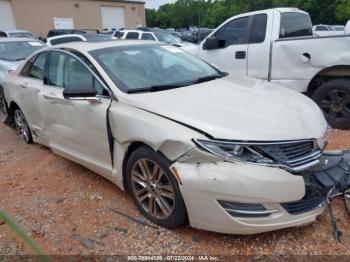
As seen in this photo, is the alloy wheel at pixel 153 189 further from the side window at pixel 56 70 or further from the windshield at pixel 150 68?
the side window at pixel 56 70

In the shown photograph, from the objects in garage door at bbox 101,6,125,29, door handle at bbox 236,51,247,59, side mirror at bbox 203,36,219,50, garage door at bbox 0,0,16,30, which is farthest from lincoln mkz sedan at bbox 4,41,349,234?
garage door at bbox 101,6,125,29

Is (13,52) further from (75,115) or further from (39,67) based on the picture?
(75,115)

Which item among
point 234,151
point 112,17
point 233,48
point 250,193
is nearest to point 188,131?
point 234,151

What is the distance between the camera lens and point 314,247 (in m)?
2.51


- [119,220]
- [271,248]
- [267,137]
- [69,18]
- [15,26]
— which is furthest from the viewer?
[69,18]

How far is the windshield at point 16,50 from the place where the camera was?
774cm

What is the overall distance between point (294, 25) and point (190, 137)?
171 inches

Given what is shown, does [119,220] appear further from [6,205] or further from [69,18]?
[69,18]

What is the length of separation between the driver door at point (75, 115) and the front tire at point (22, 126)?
90 cm

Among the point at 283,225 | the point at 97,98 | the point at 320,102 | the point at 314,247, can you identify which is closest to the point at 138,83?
the point at 97,98

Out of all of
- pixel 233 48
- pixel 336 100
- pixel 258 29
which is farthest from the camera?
pixel 233 48

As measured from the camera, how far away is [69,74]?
12.3 feet

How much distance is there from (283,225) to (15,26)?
30.9m

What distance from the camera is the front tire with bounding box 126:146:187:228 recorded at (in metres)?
2.60
